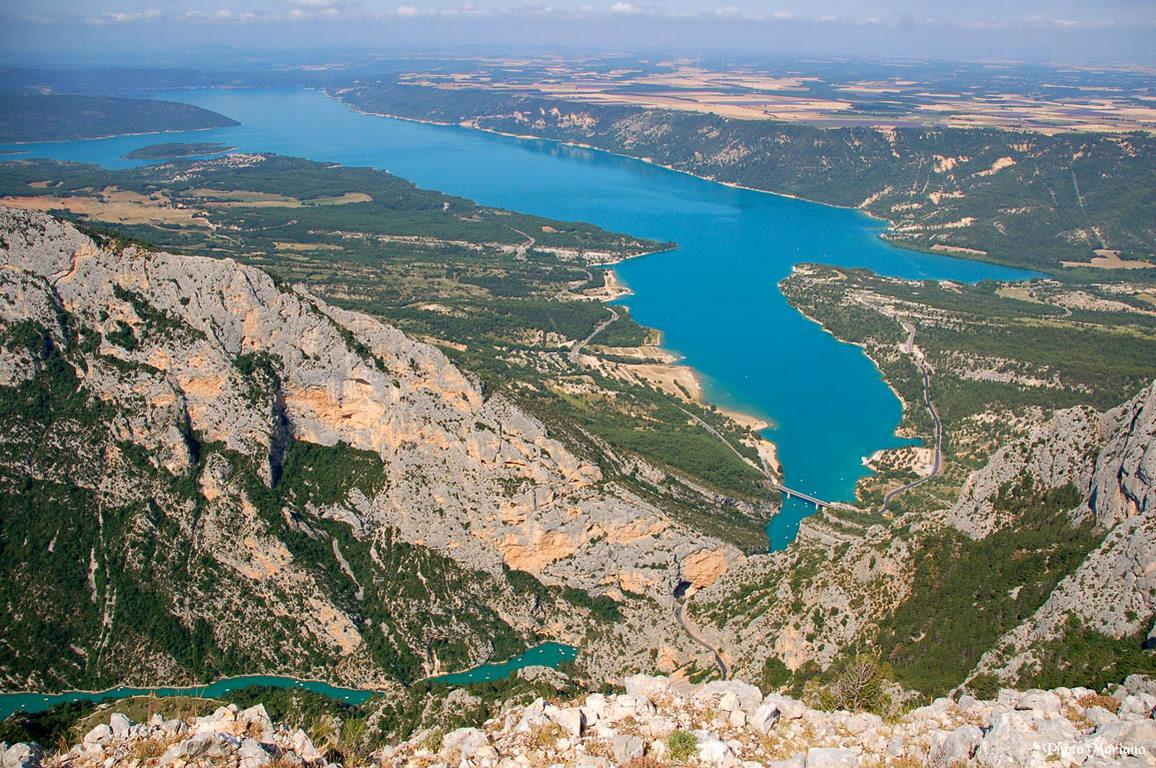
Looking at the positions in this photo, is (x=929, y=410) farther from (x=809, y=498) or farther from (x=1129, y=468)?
(x=1129, y=468)

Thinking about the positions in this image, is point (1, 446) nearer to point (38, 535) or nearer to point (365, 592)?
point (38, 535)

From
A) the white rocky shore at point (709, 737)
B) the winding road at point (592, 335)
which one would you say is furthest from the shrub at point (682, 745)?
the winding road at point (592, 335)

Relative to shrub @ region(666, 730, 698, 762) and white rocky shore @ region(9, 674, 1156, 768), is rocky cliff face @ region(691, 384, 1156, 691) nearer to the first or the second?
white rocky shore @ region(9, 674, 1156, 768)

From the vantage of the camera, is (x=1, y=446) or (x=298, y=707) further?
(x=1, y=446)

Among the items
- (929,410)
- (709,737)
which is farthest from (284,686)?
(929,410)

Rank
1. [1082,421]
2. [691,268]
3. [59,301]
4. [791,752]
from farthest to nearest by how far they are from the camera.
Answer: [691,268]
[59,301]
[1082,421]
[791,752]

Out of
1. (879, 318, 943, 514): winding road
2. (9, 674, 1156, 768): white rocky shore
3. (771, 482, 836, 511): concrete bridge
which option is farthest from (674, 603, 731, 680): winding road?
(879, 318, 943, 514): winding road

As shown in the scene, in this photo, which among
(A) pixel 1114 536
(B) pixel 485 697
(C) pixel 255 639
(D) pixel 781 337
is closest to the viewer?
(A) pixel 1114 536

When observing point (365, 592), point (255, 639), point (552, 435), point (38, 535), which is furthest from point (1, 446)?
point (552, 435)
